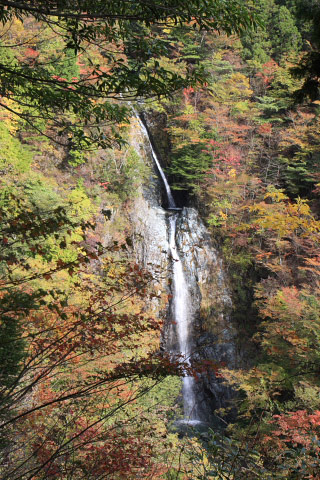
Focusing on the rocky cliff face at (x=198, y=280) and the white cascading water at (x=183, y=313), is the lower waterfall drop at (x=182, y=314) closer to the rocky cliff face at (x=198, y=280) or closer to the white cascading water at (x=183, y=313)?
the white cascading water at (x=183, y=313)

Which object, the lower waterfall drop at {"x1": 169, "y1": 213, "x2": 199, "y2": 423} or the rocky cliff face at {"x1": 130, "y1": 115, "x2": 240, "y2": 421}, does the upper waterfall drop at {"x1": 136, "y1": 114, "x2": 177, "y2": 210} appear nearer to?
the rocky cliff face at {"x1": 130, "y1": 115, "x2": 240, "y2": 421}

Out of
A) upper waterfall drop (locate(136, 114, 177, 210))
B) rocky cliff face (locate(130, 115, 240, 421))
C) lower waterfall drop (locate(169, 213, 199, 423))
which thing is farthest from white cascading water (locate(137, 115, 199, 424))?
upper waterfall drop (locate(136, 114, 177, 210))

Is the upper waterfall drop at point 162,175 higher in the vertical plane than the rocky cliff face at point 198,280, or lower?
higher

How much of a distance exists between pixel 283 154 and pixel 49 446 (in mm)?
16592

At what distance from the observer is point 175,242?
47.3 ft

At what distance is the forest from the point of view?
4.97 m

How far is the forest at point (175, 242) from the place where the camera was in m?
4.97

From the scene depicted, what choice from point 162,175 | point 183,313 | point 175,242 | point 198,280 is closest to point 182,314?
point 183,313

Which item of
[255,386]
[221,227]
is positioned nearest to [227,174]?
[221,227]

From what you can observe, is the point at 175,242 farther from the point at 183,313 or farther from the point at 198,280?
the point at 183,313

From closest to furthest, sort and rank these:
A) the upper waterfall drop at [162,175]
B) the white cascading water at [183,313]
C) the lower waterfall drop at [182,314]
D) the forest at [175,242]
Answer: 1. the forest at [175,242]
2. the white cascading water at [183,313]
3. the lower waterfall drop at [182,314]
4. the upper waterfall drop at [162,175]

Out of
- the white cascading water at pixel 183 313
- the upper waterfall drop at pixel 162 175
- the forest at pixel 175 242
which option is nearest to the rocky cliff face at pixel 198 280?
the forest at pixel 175 242

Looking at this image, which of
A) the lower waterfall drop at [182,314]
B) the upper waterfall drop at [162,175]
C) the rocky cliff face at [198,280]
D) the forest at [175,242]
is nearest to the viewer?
the forest at [175,242]

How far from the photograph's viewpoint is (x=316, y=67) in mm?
3445
